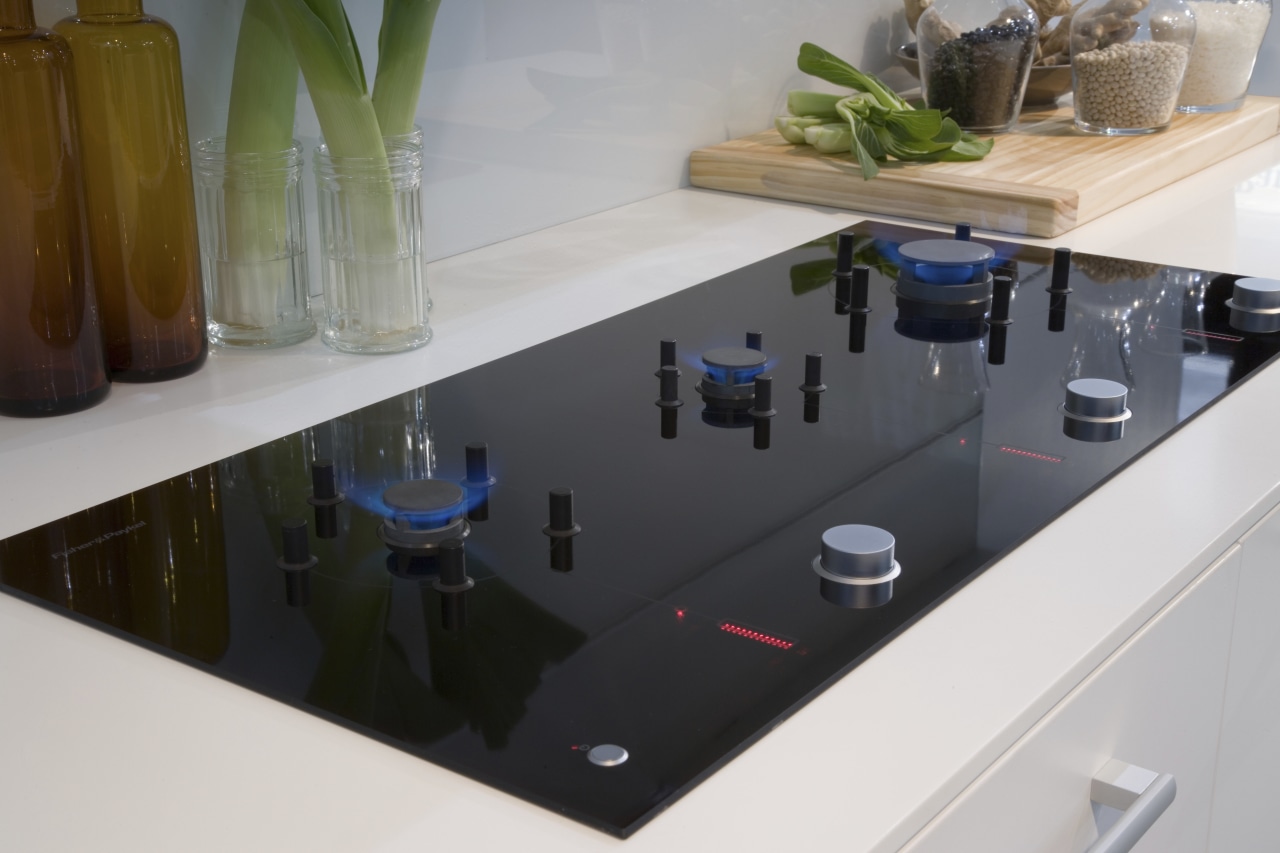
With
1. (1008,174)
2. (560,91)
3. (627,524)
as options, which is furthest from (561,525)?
(1008,174)

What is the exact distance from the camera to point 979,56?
66.6 inches

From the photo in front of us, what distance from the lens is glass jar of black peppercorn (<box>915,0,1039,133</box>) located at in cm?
169

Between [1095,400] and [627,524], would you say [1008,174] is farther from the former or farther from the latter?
[627,524]

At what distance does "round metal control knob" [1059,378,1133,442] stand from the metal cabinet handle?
10.1 inches

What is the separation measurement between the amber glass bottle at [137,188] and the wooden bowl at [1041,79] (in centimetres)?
115

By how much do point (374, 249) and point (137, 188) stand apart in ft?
0.60

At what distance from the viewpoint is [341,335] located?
112cm

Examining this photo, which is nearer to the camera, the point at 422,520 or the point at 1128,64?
the point at 422,520

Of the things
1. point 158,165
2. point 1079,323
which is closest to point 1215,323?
point 1079,323

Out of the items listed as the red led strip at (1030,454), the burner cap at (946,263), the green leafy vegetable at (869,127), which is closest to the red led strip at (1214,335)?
the burner cap at (946,263)

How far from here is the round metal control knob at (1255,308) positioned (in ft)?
3.73

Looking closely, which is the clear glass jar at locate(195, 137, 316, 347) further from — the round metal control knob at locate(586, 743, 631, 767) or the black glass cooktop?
the round metal control knob at locate(586, 743, 631, 767)

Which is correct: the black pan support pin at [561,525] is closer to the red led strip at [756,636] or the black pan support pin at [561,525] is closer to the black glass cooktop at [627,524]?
the black glass cooktop at [627,524]

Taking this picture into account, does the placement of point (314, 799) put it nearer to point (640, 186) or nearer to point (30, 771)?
point (30, 771)
